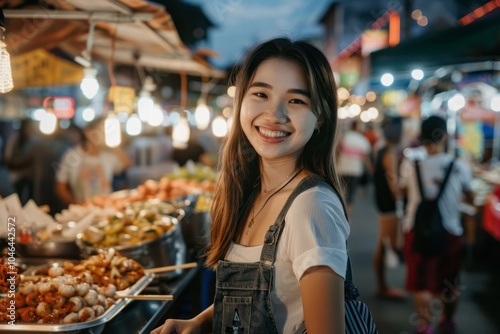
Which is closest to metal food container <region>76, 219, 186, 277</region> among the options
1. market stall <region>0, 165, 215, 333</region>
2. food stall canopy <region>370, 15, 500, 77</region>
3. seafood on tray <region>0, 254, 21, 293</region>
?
market stall <region>0, 165, 215, 333</region>

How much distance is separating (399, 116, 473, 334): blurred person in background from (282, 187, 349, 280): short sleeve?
3824 millimetres

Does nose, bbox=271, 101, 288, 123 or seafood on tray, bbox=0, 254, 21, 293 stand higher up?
nose, bbox=271, 101, 288, 123

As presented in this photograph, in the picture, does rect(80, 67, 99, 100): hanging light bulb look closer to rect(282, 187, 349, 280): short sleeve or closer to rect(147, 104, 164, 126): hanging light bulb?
rect(147, 104, 164, 126): hanging light bulb

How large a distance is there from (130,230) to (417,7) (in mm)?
29289

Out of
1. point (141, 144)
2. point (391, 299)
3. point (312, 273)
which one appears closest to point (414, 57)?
point (391, 299)

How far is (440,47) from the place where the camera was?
6.38 meters

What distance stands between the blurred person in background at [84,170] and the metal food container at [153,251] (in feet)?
13.2

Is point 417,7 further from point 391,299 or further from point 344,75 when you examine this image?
point 391,299

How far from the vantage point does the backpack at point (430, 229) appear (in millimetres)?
5152

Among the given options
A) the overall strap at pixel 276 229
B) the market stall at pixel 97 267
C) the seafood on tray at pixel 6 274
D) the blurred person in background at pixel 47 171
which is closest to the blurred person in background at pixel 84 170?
the blurred person in background at pixel 47 171

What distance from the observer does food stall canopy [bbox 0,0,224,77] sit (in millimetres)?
3738

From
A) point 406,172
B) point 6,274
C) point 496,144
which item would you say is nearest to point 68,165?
point 406,172

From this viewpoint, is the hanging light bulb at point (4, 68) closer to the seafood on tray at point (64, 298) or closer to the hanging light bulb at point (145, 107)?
the seafood on tray at point (64, 298)

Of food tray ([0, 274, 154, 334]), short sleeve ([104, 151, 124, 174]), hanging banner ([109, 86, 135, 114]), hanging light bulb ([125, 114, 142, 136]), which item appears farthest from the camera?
short sleeve ([104, 151, 124, 174])
